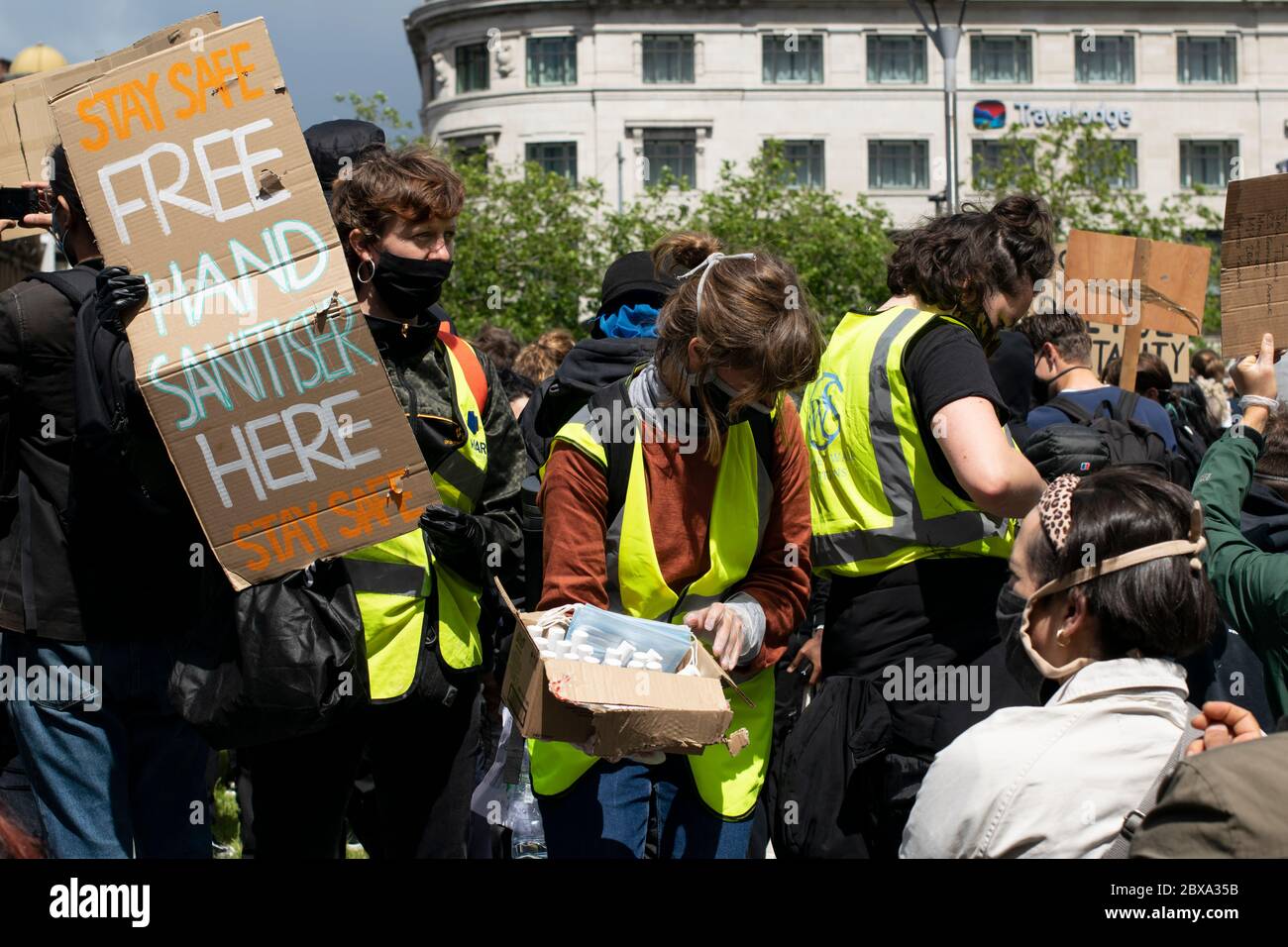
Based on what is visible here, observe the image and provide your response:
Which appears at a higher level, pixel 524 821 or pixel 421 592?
pixel 421 592

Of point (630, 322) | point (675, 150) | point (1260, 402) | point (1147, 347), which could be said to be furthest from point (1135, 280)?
point (675, 150)

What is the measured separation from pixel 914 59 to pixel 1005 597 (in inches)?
2106

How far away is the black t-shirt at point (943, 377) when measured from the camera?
3.84 meters

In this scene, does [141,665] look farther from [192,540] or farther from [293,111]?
[293,111]

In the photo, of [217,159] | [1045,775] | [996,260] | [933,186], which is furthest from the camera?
[933,186]

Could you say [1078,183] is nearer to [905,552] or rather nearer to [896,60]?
[896,60]

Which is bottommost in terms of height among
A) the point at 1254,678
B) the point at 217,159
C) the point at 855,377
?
the point at 1254,678

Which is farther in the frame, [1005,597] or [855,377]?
[855,377]

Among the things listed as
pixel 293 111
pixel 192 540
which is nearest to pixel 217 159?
pixel 293 111

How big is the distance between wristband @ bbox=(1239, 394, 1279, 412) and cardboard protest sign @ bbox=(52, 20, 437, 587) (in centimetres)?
237

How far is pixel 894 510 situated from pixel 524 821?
8.78 ft

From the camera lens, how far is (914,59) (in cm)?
5403

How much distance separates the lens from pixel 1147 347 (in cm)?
932

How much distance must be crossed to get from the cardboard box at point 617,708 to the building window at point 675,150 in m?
49.9
